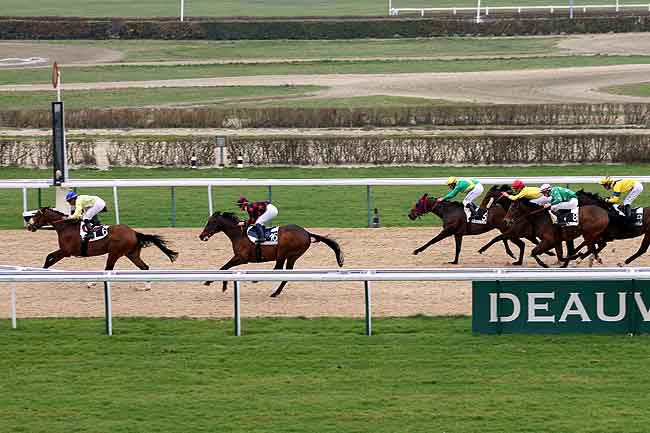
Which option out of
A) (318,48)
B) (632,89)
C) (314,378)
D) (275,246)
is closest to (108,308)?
(314,378)

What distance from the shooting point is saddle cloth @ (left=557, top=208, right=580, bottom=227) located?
44.8 feet

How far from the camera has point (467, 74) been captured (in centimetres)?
3638

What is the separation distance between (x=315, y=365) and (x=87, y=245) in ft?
13.2

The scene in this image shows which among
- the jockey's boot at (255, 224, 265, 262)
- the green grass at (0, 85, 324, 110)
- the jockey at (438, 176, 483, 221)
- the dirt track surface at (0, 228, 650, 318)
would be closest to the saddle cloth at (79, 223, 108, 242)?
the dirt track surface at (0, 228, 650, 318)

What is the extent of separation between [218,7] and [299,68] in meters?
20.4

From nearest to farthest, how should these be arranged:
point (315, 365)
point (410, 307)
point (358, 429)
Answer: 1. point (358, 429)
2. point (315, 365)
3. point (410, 307)

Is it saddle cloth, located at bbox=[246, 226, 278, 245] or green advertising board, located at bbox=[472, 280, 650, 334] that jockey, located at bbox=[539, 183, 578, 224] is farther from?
green advertising board, located at bbox=[472, 280, 650, 334]

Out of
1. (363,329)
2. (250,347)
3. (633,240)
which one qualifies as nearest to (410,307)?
(363,329)

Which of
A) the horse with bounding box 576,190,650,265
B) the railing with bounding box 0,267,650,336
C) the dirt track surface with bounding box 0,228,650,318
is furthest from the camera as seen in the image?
the horse with bounding box 576,190,650,265

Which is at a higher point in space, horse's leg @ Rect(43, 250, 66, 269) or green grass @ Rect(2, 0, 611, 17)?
green grass @ Rect(2, 0, 611, 17)

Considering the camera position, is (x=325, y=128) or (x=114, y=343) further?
(x=325, y=128)

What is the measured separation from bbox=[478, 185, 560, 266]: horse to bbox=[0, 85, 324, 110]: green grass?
17109 mm

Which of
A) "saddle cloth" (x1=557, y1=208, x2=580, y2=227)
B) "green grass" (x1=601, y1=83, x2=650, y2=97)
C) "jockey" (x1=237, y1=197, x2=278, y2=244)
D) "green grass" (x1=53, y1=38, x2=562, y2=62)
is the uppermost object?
"green grass" (x1=53, y1=38, x2=562, y2=62)

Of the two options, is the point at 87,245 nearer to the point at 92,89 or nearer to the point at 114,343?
the point at 114,343
